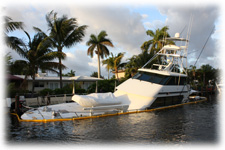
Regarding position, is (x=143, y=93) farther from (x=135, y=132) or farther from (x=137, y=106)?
(x=135, y=132)

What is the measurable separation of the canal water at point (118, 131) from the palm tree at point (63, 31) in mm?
14963

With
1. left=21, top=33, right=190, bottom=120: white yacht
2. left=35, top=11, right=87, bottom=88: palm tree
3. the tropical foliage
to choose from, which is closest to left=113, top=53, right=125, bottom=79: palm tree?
the tropical foliage

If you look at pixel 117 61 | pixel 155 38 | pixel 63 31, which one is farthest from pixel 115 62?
pixel 63 31

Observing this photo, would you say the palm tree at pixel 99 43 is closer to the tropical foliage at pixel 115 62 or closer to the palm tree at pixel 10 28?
the tropical foliage at pixel 115 62

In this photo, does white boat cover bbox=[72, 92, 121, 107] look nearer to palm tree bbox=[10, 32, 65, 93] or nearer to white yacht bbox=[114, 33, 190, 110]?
white yacht bbox=[114, 33, 190, 110]

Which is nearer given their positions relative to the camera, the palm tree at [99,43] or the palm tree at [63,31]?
the palm tree at [63,31]

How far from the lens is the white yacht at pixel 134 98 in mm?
12891

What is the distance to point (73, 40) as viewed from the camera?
2664 cm

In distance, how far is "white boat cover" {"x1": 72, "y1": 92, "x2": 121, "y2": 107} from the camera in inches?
510

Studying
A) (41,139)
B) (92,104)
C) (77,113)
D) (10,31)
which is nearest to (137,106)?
(92,104)

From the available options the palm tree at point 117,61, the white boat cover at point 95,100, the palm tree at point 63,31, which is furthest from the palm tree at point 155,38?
the white boat cover at point 95,100

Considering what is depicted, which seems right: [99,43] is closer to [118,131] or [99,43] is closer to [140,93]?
[140,93]

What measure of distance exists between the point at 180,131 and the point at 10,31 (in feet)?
45.4

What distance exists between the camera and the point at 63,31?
25969 mm
